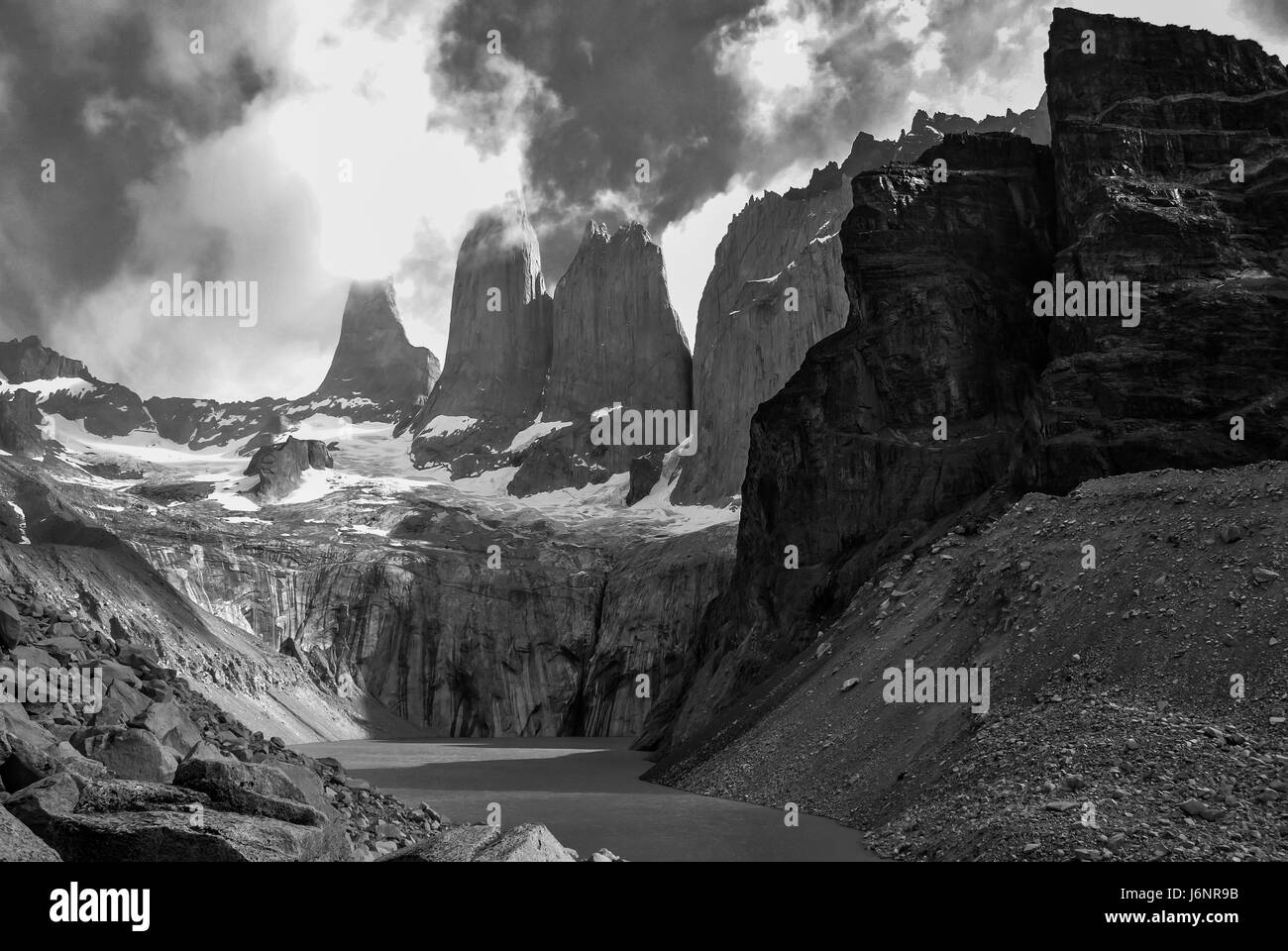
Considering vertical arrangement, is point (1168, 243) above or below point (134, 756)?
above

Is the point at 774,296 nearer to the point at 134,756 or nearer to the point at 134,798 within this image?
the point at 134,756

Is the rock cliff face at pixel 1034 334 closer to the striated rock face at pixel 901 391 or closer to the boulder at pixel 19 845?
the striated rock face at pixel 901 391

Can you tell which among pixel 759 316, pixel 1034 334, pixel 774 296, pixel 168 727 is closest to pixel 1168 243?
pixel 1034 334

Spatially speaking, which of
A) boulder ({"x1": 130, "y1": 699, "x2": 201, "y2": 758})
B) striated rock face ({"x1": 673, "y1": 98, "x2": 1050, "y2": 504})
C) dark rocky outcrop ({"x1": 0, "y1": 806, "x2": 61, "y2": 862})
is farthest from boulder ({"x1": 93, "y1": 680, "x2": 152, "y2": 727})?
striated rock face ({"x1": 673, "y1": 98, "x2": 1050, "y2": 504})

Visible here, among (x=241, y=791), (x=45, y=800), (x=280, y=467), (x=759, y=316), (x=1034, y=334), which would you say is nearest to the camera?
(x=45, y=800)

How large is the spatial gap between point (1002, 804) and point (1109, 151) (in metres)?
42.9

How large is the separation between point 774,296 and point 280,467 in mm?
90327

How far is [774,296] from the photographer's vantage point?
151625 millimetres

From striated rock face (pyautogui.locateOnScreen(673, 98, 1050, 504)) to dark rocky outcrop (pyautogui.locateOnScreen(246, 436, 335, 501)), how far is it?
6854 cm

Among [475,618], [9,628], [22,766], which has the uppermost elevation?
[9,628]

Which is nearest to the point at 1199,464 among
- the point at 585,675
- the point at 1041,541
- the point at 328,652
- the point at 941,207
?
the point at 1041,541

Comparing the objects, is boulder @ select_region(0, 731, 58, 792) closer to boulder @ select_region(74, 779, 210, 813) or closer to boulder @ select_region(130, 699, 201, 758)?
boulder @ select_region(74, 779, 210, 813)

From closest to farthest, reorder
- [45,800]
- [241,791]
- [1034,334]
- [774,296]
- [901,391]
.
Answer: [45,800], [241,791], [1034,334], [901,391], [774,296]
